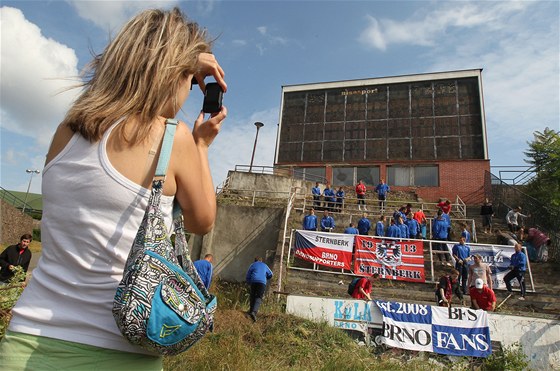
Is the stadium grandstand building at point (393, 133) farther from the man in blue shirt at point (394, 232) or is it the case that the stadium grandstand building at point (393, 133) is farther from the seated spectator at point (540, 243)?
the man in blue shirt at point (394, 232)

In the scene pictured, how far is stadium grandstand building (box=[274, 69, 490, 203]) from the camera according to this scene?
30156 millimetres

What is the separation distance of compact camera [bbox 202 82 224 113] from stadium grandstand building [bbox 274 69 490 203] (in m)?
30.5

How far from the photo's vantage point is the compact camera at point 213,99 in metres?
1.67

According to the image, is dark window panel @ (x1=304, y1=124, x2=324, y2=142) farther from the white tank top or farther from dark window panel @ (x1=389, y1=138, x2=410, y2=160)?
the white tank top

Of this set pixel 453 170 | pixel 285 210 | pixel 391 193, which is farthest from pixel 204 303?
pixel 453 170

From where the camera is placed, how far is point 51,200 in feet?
4.39

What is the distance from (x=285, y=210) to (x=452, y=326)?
35.2 feet

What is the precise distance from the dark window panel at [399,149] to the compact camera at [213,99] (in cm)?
3201

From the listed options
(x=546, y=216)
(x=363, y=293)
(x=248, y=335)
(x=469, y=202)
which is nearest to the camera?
(x=248, y=335)

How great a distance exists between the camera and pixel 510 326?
396 inches

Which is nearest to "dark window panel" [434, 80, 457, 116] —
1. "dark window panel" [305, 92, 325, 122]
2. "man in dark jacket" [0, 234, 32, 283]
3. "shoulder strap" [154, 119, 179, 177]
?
"dark window panel" [305, 92, 325, 122]

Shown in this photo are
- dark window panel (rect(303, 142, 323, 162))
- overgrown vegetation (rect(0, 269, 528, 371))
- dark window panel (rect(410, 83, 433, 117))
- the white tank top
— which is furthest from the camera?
dark window panel (rect(303, 142, 323, 162))

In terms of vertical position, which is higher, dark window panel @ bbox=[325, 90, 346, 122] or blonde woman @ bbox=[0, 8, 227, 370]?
dark window panel @ bbox=[325, 90, 346, 122]

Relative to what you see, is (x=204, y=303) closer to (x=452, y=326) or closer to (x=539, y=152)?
(x=452, y=326)
